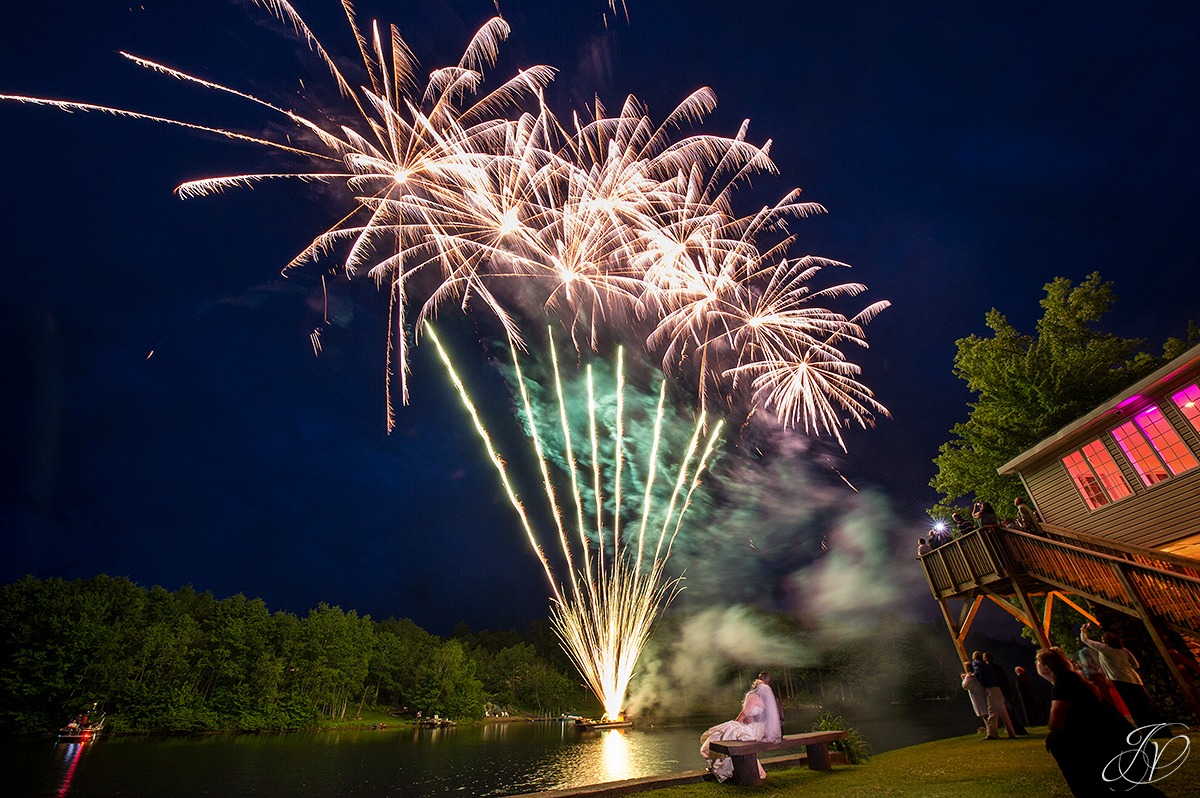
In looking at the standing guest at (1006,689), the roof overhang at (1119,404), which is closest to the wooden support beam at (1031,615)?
the standing guest at (1006,689)

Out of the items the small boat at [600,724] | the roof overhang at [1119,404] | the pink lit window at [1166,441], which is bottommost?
the small boat at [600,724]

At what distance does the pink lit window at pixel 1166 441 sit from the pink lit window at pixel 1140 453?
166 millimetres

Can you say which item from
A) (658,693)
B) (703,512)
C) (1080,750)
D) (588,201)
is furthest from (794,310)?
(658,693)

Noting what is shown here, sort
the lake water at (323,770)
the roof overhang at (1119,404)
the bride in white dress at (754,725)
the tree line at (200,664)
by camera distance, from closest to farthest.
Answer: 1. the bride in white dress at (754,725)
2. the roof overhang at (1119,404)
3. the lake water at (323,770)
4. the tree line at (200,664)

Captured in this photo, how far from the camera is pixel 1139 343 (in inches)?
756

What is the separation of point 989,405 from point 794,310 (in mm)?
8697

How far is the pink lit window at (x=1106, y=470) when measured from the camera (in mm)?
13938

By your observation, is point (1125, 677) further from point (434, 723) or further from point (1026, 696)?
point (434, 723)

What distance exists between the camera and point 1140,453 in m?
13.4

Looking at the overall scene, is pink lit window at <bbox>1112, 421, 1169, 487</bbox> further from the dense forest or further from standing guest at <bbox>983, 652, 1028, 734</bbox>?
the dense forest

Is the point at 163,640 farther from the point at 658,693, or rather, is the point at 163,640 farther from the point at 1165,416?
the point at 1165,416

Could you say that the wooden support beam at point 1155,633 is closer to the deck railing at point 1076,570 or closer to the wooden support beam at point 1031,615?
the deck railing at point 1076,570

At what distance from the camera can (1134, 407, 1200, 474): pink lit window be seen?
12.4 m

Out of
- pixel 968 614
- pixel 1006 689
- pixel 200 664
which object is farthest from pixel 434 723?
pixel 1006 689
